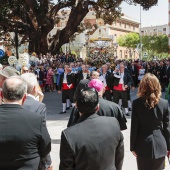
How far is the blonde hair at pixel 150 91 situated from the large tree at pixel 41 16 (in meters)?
21.8

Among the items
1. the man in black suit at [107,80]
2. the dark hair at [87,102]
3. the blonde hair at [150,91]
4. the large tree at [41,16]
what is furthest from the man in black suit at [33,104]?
the large tree at [41,16]

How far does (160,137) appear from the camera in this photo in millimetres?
3885

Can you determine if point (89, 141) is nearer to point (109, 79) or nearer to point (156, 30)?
point (109, 79)

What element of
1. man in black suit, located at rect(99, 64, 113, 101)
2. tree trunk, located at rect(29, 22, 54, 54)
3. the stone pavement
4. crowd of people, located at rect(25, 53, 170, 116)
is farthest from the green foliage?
man in black suit, located at rect(99, 64, 113, 101)

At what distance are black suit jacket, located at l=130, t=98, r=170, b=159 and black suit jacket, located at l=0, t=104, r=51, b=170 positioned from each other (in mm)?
1463

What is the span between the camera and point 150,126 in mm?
3881

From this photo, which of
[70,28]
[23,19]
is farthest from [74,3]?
[23,19]

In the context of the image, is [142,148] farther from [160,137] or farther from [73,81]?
[73,81]

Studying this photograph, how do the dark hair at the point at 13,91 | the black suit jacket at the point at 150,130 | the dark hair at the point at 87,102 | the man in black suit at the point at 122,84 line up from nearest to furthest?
1. the dark hair at the point at 87,102
2. the dark hair at the point at 13,91
3. the black suit jacket at the point at 150,130
4. the man in black suit at the point at 122,84

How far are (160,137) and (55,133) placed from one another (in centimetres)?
480

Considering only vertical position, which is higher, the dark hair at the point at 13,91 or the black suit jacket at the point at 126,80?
the dark hair at the point at 13,91

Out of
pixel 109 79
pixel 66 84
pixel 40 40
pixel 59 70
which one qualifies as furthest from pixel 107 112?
→ pixel 40 40

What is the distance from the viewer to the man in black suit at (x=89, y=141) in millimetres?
2615

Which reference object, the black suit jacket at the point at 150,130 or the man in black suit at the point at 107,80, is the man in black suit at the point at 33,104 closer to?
the black suit jacket at the point at 150,130
